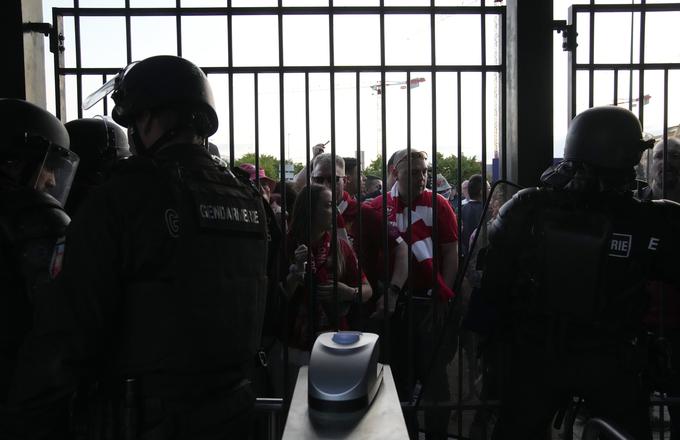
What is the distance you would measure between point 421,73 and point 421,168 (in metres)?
0.70

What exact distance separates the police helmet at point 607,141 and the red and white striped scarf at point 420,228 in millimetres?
1112

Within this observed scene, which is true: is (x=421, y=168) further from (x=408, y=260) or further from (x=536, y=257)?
(x=536, y=257)

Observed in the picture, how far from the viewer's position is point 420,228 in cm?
382

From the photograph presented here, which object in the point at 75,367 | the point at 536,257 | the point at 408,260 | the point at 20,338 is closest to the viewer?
the point at 75,367

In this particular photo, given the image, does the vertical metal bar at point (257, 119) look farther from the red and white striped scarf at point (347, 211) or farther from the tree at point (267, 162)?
the tree at point (267, 162)

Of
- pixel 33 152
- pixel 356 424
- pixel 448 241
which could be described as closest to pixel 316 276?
pixel 448 241

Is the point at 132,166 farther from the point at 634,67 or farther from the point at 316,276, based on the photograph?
the point at 634,67

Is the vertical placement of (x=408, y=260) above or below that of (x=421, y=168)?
below

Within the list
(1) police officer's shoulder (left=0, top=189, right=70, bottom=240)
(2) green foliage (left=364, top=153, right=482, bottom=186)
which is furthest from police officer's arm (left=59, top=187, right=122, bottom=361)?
(2) green foliage (left=364, top=153, right=482, bottom=186)

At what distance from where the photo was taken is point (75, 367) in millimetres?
1686

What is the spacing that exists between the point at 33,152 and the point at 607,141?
225 centimetres

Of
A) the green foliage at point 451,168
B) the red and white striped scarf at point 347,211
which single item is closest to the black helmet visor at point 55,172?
the red and white striped scarf at point 347,211

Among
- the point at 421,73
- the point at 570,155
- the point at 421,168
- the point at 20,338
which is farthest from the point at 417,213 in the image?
the point at 20,338

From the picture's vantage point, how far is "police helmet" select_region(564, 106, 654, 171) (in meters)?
2.73
